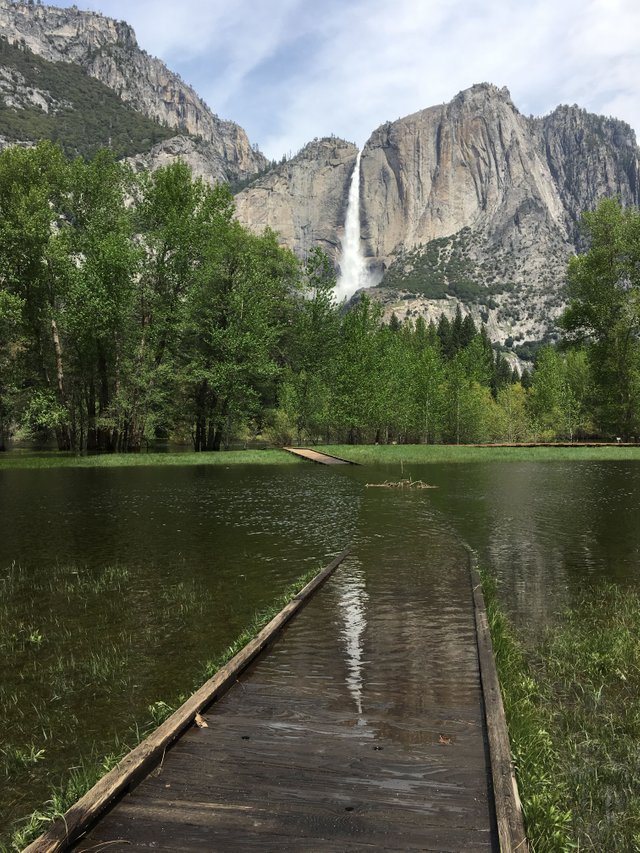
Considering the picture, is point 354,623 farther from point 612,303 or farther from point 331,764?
point 612,303

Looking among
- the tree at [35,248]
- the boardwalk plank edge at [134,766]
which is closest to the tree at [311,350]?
the tree at [35,248]

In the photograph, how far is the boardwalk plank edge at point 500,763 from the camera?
340cm

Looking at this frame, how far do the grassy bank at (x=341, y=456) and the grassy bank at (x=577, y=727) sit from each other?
1317 inches

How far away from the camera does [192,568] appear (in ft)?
40.3

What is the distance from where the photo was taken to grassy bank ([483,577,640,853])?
3971mm

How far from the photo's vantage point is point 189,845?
3395mm

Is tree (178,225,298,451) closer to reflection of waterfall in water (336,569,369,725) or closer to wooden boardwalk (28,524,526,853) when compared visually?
reflection of waterfall in water (336,569,369,725)

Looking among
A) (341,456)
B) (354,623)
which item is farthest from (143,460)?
(354,623)

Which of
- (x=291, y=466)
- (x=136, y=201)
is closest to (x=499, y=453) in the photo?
(x=291, y=466)

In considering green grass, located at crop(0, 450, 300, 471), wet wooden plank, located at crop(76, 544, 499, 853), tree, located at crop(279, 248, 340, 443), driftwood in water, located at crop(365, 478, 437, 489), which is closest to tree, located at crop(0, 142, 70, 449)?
green grass, located at crop(0, 450, 300, 471)

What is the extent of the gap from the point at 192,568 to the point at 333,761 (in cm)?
846

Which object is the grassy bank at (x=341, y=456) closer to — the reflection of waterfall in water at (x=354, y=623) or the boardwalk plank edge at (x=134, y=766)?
the reflection of waterfall in water at (x=354, y=623)

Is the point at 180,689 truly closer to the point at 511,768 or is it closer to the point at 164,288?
the point at 511,768

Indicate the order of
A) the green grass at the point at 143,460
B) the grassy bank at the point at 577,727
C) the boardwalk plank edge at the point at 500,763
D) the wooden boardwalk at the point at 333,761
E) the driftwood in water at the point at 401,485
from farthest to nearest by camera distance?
the green grass at the point at 143,460
the driftwood in water at the point at 401,485
the grassy bank at the point at 577,727
the wooden boardwalk at the point at 333,761
the boardwalk plank edge at the point at 500,763
